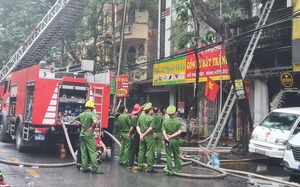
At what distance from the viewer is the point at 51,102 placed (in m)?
11.1

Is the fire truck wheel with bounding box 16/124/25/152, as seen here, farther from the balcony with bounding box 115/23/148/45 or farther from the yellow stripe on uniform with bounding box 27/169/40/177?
the balcony with bounding box 115/23/148/45

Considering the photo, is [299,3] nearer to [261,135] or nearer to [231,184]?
[261,135]

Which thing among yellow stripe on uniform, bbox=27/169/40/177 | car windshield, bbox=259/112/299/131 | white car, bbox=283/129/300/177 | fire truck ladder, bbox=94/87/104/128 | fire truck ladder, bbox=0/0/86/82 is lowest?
yellow stripe on uniform, bbox=27/169/40/177

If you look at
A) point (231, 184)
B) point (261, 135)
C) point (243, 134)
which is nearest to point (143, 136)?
point (231, 184)

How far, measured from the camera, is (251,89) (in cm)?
1752

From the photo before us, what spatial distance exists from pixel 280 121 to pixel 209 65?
6624 mm

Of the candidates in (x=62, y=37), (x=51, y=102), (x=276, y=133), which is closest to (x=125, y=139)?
(x=51, y=102)

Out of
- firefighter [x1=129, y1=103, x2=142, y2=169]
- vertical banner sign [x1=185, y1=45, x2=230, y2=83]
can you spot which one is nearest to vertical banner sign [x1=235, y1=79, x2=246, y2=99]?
vertical banner sign [x1=185, y1=45, x2=230, y2=83]

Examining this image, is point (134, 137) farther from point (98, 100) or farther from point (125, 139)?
point (98, 100)

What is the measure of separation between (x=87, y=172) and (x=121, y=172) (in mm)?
875

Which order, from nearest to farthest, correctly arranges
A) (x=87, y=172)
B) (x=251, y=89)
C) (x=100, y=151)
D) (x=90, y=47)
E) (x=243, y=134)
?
(x=87, y=172) → (x=100, y=151) → (x=243, y=134) → (x=251, y=89) → (x=90, y=47)

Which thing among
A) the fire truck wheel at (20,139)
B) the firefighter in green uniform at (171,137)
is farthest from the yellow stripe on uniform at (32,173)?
the fire truck wheel at (20,139)

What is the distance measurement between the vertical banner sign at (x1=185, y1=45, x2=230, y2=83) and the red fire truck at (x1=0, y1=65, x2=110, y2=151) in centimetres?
632

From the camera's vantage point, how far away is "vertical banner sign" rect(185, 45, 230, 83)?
55.9 feet
